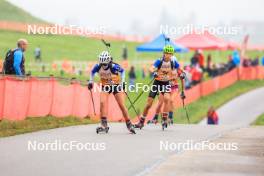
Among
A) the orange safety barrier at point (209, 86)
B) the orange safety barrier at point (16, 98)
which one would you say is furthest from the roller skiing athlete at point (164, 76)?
the orange safety barrier at point (209, 86)

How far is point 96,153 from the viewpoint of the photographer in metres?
13.1

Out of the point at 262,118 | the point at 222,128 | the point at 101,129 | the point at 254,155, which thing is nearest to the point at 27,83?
the point at 101,129

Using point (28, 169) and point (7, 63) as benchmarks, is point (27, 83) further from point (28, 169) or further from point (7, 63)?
point (28, 169)

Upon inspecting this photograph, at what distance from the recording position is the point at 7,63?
18.7 meters

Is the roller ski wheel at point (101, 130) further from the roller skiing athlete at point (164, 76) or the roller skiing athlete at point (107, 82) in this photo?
the roller skiing athlete at point (164, 76)

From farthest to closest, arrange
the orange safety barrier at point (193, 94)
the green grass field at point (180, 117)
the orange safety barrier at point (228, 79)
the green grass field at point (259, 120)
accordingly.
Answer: the orange safety barrier at point (228, 79), the orange safety barrier at point (193, 94), the green grass field at point (259, 120), the green grass field at point (180, 117)

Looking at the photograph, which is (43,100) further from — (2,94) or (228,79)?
(228,79)

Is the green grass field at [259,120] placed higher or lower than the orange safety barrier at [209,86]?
lower

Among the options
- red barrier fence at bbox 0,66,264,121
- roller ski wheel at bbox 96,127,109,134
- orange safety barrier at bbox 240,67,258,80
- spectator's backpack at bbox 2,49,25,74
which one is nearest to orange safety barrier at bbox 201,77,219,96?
orange safety barrier at bbox 240,67,258,80

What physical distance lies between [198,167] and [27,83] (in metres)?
7.90

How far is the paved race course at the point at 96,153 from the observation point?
1100 centimetres
